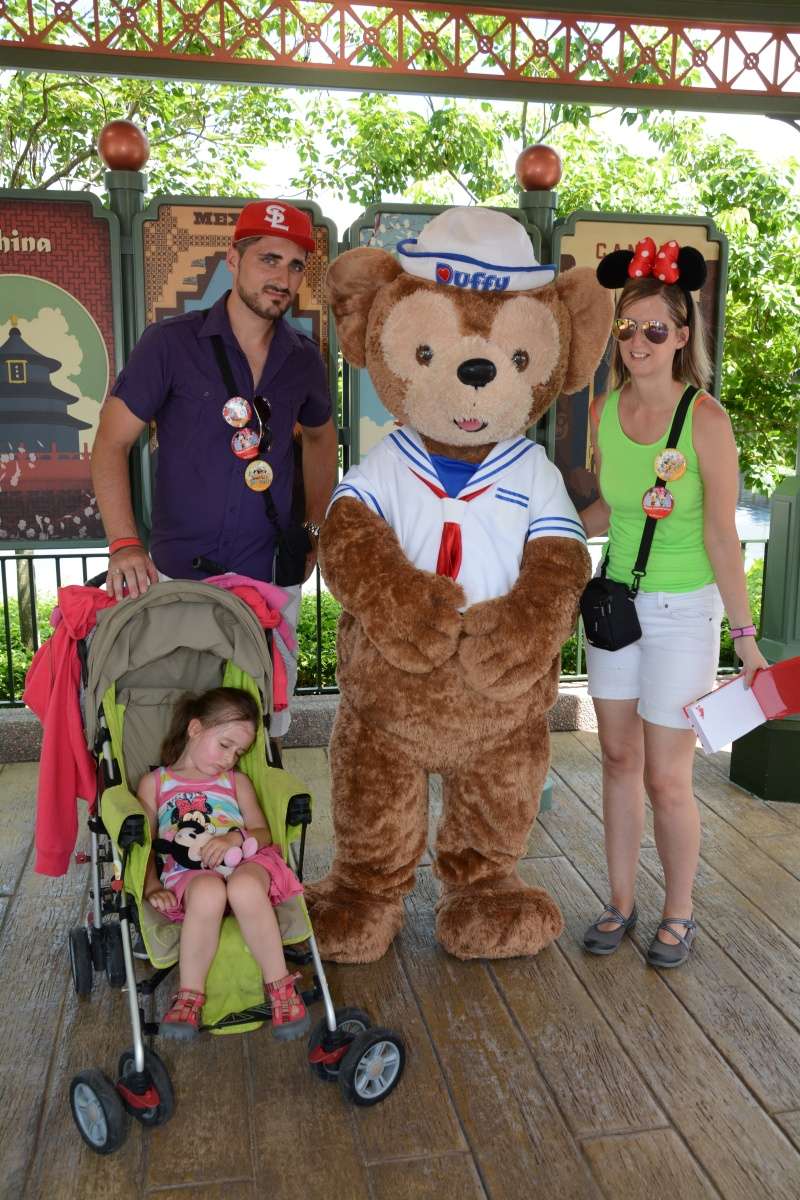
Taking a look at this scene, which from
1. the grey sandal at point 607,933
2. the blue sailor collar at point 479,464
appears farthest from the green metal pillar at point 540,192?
the blue sailor collar at point 479,464

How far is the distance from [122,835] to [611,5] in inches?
136

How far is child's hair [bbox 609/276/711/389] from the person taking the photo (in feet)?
9.03

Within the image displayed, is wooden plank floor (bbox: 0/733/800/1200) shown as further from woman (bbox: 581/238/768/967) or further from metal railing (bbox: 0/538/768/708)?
metal railing (bbox: 0/538/768/708)

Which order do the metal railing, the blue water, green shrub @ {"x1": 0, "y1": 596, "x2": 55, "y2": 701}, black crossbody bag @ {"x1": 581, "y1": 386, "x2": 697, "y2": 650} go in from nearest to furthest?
black crossbody bag @ {"x1": 581, "y1": 386, "x2": 697, "y2": 650}, the metal railing, green shrub @ {"x1": 0, "y1": 596, "x2": 55, "y2": 701}, the blue water

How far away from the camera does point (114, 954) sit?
2602 mm

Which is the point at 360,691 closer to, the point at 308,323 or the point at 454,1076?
the point at 454,1076

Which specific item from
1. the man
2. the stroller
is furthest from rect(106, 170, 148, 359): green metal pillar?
the stroller

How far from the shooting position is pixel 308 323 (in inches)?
170

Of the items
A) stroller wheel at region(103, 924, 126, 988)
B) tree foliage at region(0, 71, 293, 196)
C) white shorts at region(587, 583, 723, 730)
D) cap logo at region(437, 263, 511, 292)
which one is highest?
tree foliage at region(0, 71, 293, 196)

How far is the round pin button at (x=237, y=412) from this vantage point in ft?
10.4

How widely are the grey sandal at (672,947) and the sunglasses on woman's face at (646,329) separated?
1651 mm

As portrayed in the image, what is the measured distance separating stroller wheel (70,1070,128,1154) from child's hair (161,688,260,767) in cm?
80

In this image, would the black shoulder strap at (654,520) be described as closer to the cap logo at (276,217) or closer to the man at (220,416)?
the man at (220,416)

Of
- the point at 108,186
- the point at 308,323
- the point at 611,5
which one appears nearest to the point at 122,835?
the point at 308,323
